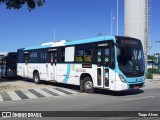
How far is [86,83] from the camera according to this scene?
61.3 feet

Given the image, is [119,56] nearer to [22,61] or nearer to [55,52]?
[55,52]

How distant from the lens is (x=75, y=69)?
64.3ft

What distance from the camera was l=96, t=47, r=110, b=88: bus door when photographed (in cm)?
1698

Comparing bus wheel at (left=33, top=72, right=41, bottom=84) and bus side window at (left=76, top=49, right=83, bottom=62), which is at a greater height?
bus side window at (left=76, top=49, right=83, bottom=62)

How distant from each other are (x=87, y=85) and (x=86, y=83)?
0.14m

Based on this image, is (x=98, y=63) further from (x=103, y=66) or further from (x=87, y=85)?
(x=87, y=85)

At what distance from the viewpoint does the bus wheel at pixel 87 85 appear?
18391mm

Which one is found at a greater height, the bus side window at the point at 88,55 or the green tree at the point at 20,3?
the green tree at the point at 20,3

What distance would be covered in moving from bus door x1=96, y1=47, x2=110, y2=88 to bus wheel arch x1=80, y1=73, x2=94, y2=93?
2.88 feet

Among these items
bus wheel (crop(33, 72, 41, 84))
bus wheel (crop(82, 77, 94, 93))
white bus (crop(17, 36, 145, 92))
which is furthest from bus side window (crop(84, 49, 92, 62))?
bus wheel (crop(33, 72, 41, 84))

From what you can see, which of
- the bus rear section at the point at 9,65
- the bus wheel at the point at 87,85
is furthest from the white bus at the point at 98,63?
the bus rear section at the point at 9,65

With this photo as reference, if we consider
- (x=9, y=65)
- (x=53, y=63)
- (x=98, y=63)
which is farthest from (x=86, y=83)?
(x=9, y=65)

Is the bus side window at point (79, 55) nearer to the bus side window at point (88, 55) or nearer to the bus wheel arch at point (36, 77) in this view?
the bus side window at point (88, 55)

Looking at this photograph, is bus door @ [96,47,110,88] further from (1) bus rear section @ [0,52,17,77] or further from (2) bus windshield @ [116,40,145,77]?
(1) bus rear section @ [0,52,17,77]
